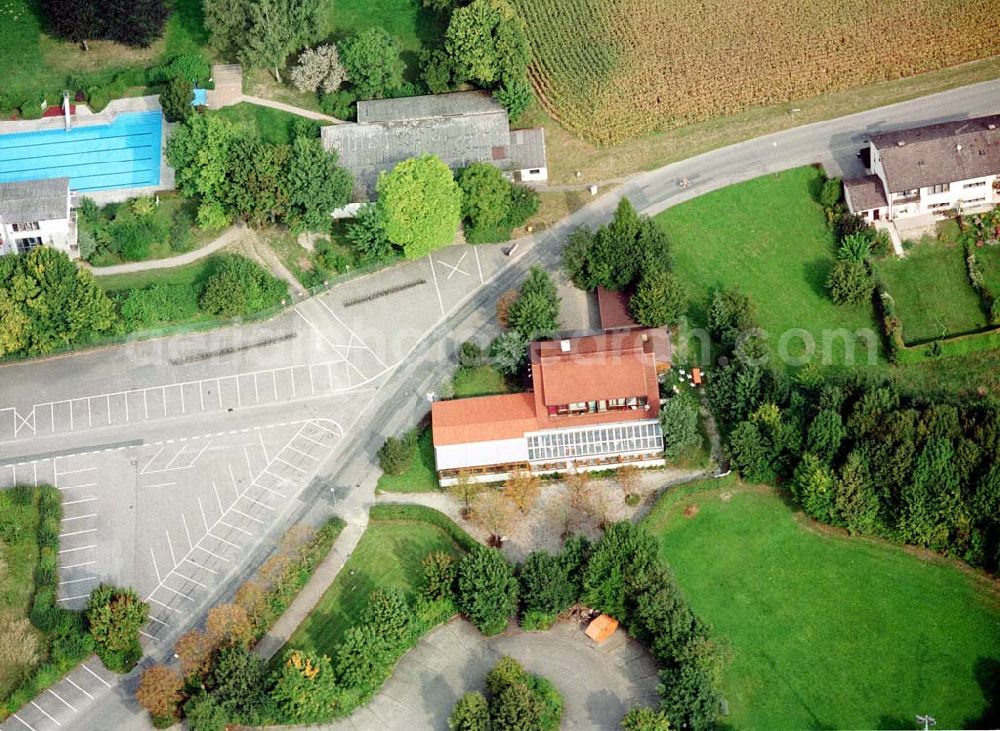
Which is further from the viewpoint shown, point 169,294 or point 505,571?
point 169,294

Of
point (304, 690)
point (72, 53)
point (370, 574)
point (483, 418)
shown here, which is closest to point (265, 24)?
point (72, 53)

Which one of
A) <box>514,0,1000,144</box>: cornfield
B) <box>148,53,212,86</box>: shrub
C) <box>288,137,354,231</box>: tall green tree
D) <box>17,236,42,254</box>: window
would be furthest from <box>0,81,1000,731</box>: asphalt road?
<box>148,53,212,86</box>: shrub

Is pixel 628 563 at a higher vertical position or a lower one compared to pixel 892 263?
lower

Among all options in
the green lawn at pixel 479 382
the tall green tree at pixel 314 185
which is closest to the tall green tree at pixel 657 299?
the green lawn at pixel 479 382

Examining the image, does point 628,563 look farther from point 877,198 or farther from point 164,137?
point 164,137

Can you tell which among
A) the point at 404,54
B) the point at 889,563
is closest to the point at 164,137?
the point at 404,54

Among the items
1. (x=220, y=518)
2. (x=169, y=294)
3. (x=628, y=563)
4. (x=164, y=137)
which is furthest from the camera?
(x=164, y=137)

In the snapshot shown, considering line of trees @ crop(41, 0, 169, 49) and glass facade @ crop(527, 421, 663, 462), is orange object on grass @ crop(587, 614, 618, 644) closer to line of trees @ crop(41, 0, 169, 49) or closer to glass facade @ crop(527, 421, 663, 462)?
glass facade @ crop(527, 421, 663, 462)

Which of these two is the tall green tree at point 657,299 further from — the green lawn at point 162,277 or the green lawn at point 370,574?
the green lawn at point 162,277
